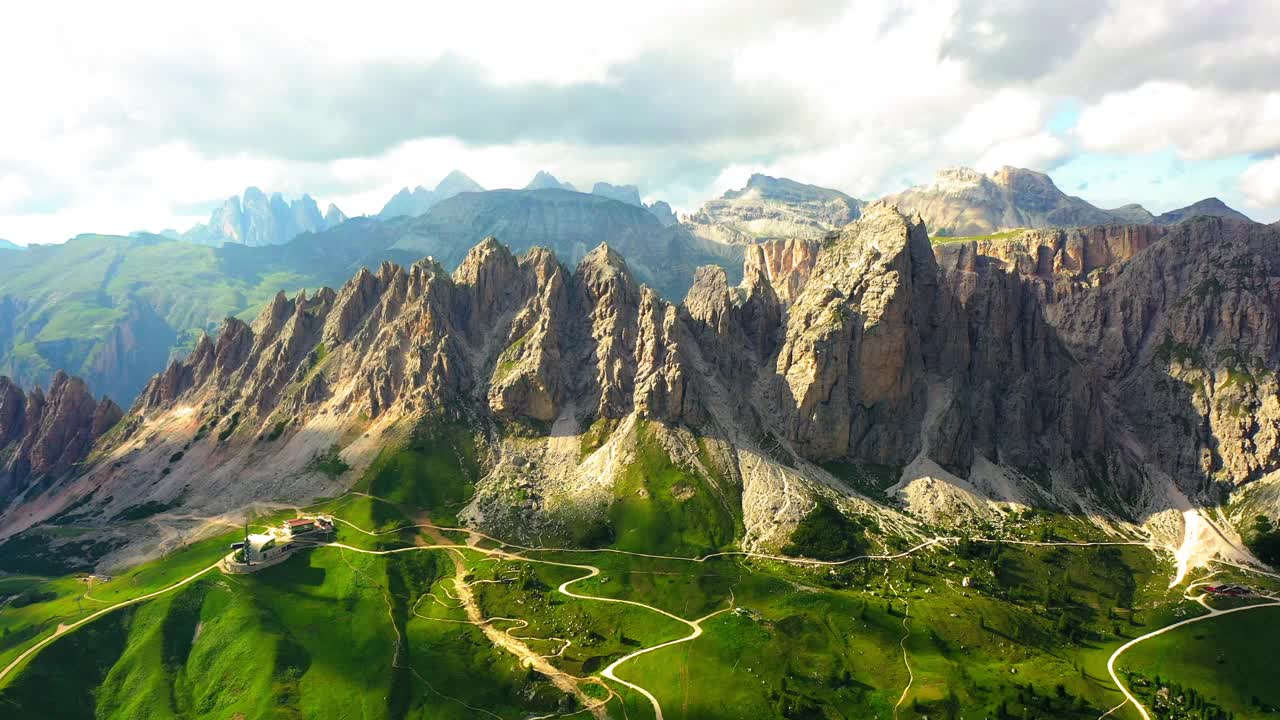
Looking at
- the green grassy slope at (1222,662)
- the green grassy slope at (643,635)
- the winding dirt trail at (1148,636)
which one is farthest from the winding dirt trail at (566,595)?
the green grassy slope at (1222,662)

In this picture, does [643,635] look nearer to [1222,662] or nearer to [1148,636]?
[1148,636]

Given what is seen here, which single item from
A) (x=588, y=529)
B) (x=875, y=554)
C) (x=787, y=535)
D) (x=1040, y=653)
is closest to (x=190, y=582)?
(x=588, y=529)

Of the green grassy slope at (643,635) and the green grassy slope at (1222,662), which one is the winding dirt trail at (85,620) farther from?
the green grassy slope at (1222,662)

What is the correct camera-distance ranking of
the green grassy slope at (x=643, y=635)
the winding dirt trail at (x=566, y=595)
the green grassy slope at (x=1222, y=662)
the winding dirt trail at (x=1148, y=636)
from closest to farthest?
the winding dirt trail at (x=1148, y=636) < the green grassy slope at (x=643, y=635) < the green grassy slope at (x=1222, y=662) < the winding dirt trail at (x=566, y=595)

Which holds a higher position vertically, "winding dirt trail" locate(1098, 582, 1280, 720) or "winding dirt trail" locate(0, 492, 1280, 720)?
"winding dirt trail" locate(0, 492, 1280, 720)

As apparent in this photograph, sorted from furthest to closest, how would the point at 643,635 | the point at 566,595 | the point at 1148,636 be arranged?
1. the point at 566,595
2. the point at 1148,636
3. the point at 643,635

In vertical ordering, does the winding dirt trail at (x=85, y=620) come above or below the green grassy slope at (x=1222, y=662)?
above

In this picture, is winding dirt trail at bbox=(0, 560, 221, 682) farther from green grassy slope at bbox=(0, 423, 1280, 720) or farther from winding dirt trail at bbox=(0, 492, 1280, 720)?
green grassy slope at bbox=(0, 423, 1280, 720)

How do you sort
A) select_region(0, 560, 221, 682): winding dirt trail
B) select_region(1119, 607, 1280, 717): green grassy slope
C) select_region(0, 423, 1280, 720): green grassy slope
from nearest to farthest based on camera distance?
select_region(0, 423, 1280, 720): green grassy slope, select_region(1119, 607, 1280, 717): green grassy slope, select_region(0, 560, 221, 682): winding dirt trail

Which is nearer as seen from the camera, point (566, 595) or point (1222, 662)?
point (1222, 662)

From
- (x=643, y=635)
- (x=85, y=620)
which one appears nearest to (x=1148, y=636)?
(x=643, y=635)

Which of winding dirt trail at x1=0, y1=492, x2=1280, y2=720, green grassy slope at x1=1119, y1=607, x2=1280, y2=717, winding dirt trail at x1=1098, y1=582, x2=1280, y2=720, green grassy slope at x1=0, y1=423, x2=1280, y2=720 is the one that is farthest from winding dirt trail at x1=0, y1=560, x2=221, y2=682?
green grassy slope at x1=1119, y1=607, x2=1280, y2=717
